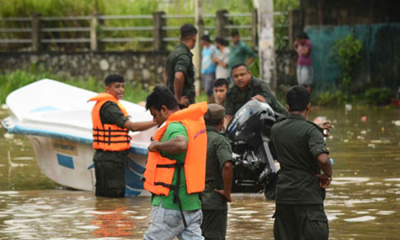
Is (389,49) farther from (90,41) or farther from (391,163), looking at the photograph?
(391,163)

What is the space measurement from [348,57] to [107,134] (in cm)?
1419

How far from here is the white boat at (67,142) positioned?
38.7 ft

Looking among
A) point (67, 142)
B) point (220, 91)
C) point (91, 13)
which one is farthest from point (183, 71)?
point (91, 13)

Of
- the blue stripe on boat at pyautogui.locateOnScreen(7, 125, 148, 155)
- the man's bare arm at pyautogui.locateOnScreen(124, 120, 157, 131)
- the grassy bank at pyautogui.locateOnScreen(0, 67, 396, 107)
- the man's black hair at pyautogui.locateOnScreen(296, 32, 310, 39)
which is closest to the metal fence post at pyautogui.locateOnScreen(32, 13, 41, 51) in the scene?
the grassy bank at pyautogui.locateOnScreen(0, 67, 396, 107)

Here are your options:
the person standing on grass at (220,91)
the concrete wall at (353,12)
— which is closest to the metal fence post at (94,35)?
the concrete wall at (353,12)

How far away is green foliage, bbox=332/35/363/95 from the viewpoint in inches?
975

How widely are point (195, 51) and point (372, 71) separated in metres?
4.28

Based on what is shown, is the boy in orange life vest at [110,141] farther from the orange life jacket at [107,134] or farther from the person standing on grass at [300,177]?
the person standing on grass at [300,177]

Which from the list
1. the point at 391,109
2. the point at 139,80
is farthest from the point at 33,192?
the point at 139,80

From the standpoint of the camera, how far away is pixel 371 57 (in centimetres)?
2502

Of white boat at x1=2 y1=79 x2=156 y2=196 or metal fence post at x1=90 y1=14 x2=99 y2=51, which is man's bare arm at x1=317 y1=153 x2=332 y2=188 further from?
metal fence post at x1=90 y1=14 x2=99 y2=51

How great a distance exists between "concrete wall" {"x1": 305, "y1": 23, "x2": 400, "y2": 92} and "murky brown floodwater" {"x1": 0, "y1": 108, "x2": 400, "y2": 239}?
31.2 ft

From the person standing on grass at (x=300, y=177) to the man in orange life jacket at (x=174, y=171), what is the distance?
71 centimetres

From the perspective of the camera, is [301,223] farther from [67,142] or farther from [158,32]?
[158,32]
